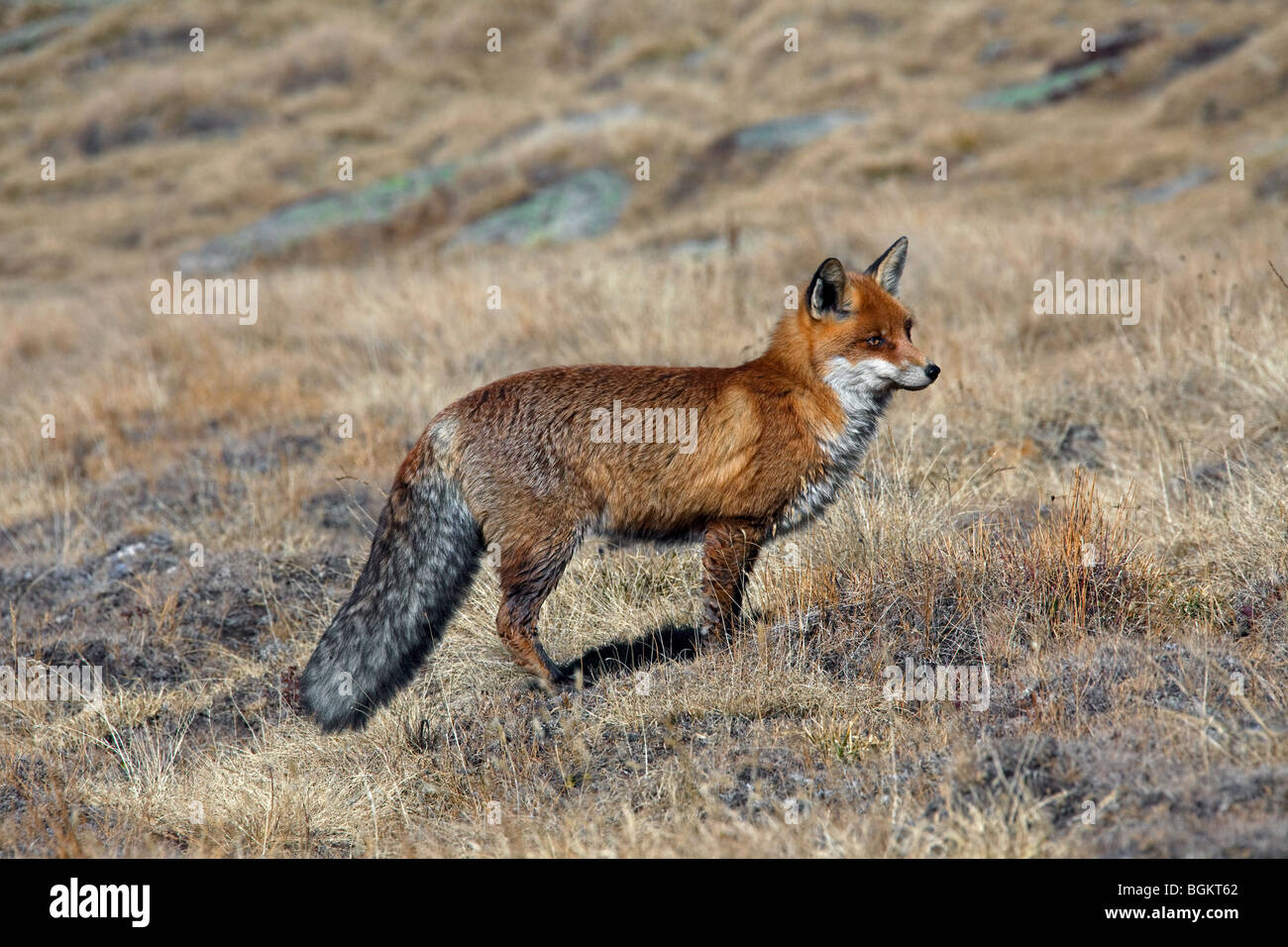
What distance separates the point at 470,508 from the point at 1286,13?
26.6 metres

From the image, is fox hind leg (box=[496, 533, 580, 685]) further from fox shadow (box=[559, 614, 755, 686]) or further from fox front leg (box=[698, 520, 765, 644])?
fox front leg (box=[698, 520, 765, 644])

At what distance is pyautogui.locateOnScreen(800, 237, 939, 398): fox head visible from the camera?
5.45m

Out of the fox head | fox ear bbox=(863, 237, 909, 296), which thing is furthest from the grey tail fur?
fox ear bbox=(863, 237, 909, 296)

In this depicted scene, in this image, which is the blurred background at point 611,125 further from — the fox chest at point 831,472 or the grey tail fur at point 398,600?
the grey tail fur at point 398,600

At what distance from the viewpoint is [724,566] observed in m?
5.33

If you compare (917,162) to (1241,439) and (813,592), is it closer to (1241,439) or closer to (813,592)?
(1241,439)

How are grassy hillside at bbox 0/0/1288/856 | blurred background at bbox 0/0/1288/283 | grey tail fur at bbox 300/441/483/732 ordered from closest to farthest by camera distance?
grassy hillside at bbox 0/0/1288/856
grey tail fur at bbox 300/441/483/732
blurred background at bbox 0/0/1288/283

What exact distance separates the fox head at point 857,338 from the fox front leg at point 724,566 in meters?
0.92

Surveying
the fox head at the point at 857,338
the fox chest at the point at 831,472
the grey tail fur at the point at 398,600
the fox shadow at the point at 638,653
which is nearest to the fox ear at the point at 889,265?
the fox head at the point at 857,338

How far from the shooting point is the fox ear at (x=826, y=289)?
17.7 feet

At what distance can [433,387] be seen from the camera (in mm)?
10766

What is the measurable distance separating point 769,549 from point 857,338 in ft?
4.81

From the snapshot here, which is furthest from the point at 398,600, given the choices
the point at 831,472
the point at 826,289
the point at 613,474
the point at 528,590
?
the point at 826,289
